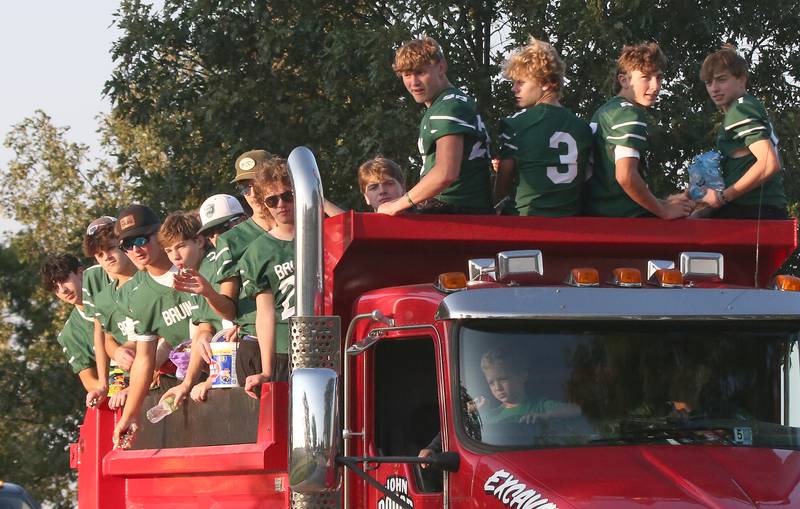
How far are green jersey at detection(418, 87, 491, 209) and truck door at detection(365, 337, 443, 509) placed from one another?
1139 millimetres

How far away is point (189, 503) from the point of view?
23.1ft

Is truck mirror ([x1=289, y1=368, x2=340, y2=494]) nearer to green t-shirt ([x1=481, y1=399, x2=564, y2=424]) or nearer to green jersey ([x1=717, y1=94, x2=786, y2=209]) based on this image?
green t-shirt ([x1=481, y1=399, x2=564, y2=424])

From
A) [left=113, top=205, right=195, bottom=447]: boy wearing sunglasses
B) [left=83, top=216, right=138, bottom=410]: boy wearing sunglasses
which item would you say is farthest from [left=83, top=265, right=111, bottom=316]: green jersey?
[left=113, top=205, right=195, bottom=447]: boy wearing sunglasses

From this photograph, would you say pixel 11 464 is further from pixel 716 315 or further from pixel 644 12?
pixel 716 315

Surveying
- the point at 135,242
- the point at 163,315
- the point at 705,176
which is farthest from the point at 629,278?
the point at 135,242

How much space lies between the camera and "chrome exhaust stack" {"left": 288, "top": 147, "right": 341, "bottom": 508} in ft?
17.3

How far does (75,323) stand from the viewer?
10.3 m

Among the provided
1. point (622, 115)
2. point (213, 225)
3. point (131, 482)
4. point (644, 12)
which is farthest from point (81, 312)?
point (644, 12)

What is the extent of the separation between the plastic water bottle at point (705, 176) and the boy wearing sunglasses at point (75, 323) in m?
4.09

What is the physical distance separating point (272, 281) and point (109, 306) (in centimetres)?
240

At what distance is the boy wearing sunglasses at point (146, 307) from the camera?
7930 millimetres

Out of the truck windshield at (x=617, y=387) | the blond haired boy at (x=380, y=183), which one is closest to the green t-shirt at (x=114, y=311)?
the blond haired boy at (x=380, y=183)

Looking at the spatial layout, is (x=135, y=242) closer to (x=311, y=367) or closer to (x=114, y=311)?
(x=114, y=311)

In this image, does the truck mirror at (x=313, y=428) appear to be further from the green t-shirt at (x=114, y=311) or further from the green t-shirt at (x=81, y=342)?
the green t-shirt at (x=81, y=342)
